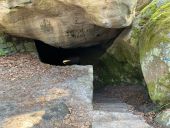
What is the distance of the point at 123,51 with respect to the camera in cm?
1135

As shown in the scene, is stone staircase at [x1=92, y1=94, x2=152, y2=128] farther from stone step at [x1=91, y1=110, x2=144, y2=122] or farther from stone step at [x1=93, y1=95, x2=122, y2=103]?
stone step at [x1=93, y1=95, x2=122, y2=103]

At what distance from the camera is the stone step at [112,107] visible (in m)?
9.05

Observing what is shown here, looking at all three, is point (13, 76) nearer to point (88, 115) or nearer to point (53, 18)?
point (53, 18)

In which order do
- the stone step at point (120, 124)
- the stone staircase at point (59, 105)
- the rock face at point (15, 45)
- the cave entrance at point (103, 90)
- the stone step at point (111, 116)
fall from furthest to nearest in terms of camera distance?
1. the rock face at point (15, 45)
2. the cave entrance at point (103, 90)
3. the stone step at point (111, 116)
4. the stone step at point (120, 124)
5. the stone staircase at point (59, 105)

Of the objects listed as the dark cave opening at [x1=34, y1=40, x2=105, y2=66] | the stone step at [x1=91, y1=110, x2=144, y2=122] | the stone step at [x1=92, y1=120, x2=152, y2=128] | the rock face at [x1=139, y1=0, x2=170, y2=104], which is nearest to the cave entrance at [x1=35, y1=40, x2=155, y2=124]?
the dark cave opening at [x1=34, y1=40, x2=105, y2=66]

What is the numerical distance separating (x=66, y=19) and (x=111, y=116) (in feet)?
11.8

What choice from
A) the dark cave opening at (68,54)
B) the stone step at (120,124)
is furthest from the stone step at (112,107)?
the dark cave opening at (68,54)

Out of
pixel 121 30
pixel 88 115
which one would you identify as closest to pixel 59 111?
pixel 88 115

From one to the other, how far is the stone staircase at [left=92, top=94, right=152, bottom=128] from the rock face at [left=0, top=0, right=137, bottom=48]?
7.34 feet

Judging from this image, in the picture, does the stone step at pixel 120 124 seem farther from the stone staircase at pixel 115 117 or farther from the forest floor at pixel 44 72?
the forest floor at pixel 44 72

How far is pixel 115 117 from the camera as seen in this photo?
26.7 ft

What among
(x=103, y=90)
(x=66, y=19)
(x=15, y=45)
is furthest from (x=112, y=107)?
(x=15, y=45)

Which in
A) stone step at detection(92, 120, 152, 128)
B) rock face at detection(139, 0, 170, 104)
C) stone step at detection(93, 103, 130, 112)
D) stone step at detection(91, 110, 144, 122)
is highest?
rock face at detection(139, 0, 170, 104)

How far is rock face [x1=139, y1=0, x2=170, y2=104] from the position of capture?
8.44m
